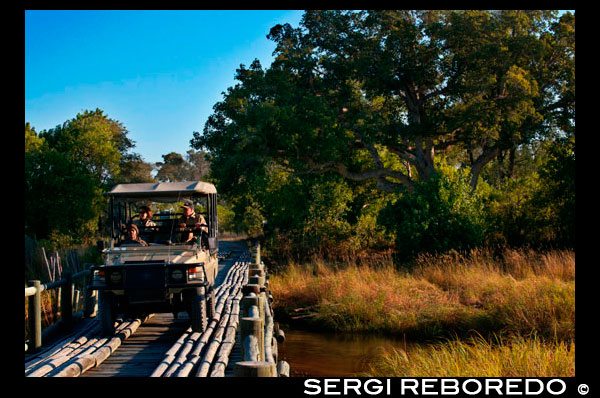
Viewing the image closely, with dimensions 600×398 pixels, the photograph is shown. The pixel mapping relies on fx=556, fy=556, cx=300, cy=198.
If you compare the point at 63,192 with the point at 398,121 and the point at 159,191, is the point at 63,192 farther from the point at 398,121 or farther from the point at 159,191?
the point at 159,191

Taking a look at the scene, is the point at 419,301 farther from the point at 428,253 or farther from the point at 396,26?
the point at 396,26

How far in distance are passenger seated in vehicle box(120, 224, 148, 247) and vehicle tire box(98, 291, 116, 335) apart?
105 cm

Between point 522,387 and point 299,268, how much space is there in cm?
1446

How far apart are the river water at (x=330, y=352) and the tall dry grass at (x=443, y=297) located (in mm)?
720

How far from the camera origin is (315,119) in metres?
23.9

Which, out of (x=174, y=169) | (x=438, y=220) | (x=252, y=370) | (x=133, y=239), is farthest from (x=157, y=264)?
(x=174, y=169)

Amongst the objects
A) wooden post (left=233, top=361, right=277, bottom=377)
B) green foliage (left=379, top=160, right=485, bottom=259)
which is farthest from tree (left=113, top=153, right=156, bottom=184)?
wooden post (left=233, top=361, right=277, bottom=377)

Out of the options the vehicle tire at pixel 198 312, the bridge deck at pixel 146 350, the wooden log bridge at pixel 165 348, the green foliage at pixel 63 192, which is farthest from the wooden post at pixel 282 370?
the green foliage at pixel 63 192

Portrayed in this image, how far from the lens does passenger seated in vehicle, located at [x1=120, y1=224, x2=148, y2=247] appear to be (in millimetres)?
9453

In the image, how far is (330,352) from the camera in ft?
42.8

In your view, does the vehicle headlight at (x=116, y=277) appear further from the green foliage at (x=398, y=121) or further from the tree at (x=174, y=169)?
the tree at (x=174, y=169)

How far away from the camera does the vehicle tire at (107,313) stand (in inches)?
339

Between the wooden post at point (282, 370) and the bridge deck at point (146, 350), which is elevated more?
the bridge deck at point (146, 350)
